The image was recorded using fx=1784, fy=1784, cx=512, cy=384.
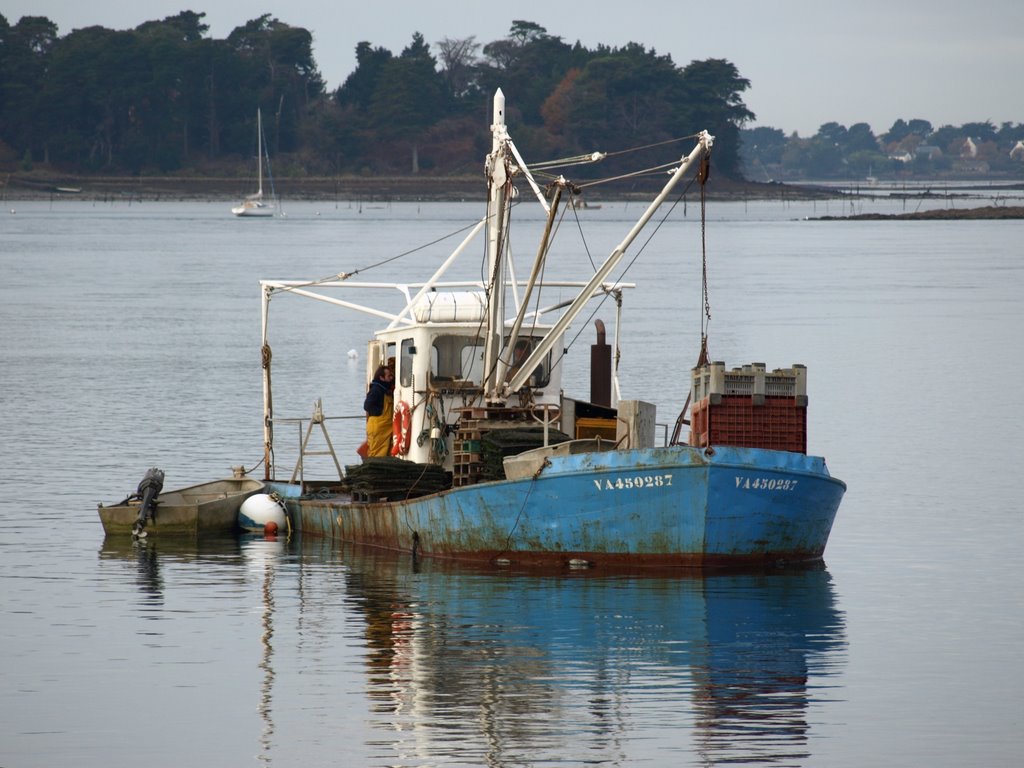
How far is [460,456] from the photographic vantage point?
26.5 meters

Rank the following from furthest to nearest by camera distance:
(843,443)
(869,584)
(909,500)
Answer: (843,443)
(909,500)
(869,584)

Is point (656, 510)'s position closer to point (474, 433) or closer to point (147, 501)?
point (474, 433)

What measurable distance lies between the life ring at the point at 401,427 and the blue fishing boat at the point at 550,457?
1.6 inches

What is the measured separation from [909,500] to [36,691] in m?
19.5

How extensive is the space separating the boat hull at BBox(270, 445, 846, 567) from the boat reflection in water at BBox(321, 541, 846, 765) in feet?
1.30

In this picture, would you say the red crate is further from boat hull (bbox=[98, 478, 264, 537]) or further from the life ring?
boat hull (bbox=[98, 478, 264, 537])

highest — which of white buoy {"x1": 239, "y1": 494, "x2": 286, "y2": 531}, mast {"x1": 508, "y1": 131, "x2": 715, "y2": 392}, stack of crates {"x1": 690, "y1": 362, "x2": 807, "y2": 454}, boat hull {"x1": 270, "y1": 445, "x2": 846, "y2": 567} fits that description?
mast {"x1": 508, "y1": 131, "x2": 715, "y2": 392}

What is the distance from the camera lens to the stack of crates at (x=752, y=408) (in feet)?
79.6

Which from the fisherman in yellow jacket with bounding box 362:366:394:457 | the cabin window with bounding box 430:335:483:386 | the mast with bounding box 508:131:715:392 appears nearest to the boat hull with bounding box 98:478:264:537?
the fisherman in yellow jacket with bounding box 362:366:394:457

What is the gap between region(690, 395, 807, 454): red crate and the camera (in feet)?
79.7

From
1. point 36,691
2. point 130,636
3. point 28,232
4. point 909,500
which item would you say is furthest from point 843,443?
point 28,232

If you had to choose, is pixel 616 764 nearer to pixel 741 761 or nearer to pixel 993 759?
pixel 741 761

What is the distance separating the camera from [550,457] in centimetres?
2420

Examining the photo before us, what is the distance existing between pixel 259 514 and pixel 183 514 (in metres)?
1.28
